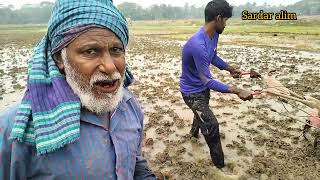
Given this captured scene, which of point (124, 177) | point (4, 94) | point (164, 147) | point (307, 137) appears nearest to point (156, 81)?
point (4, 94)

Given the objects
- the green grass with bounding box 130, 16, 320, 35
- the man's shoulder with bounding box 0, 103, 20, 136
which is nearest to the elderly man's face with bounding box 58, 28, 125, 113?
the man's shoulder with bounding box 0, 103, 20, 136

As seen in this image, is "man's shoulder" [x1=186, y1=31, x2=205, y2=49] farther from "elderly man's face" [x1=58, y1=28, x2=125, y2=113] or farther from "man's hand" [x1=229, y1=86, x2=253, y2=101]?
"elderly man's face" [x1=58, y1=28, x2=125, y2=113]

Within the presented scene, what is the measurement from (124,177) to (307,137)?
160 inches

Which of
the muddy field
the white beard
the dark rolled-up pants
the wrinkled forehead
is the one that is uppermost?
the wrinkled forehead

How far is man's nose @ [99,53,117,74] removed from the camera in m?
1.56

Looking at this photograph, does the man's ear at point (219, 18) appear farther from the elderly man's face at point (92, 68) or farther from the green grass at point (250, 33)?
the green grass at point (250, 33)

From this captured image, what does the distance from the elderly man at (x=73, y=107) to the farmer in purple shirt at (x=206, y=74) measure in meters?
2.28

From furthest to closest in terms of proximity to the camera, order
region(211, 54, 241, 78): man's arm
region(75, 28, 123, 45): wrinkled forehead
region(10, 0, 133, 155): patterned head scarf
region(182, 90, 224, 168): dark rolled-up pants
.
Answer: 1. region(211, 54, 241, 78): man's arm
2. region(182, 90, 224, 168): dark rolled-up pants
3. region(75, 28, 123, 45): wrinkled forehead
4. region(10, 0, 133, 155): patterned head scarf

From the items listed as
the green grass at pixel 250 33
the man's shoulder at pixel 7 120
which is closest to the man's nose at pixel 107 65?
the man's shoulder at pixel 7 120

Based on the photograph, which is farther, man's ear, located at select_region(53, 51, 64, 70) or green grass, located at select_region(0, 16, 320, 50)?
green grass, located at select_region(0, 16, 320, 50)

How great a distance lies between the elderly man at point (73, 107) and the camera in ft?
4.62

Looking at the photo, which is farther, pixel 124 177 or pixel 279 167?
pixel 279 167

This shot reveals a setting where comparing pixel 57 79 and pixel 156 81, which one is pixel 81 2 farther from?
pixel 156 81

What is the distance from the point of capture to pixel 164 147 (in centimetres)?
516
